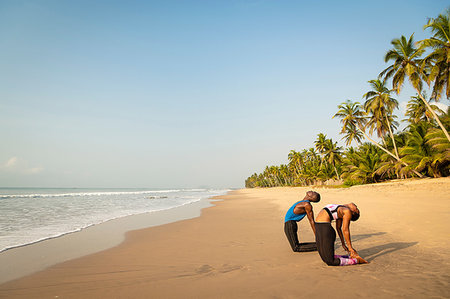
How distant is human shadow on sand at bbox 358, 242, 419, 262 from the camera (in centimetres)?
493

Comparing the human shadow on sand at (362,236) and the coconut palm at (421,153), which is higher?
the coconut palm at (421,153)

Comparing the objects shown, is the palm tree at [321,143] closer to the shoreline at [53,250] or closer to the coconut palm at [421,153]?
the coconut palm at [421,153]

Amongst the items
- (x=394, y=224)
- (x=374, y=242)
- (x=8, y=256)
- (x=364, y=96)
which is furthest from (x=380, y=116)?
(x=8, y=256)

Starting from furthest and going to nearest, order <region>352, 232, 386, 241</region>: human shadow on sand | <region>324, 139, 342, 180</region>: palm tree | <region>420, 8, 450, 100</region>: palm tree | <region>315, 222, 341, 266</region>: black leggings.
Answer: <region>324, 139, 342, 180</region>: palm tree → <region>420, 8, 450, 100</region>: palm tree → <region>352, 232, 386, 241</region>: human shadow on sand → <region>315, 222, 341, 266</region>: black leggings

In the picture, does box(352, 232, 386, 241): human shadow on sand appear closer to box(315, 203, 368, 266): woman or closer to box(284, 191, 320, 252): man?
box(284, 191, 320, 252): man

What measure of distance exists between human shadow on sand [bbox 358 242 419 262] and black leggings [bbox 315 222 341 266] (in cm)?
102

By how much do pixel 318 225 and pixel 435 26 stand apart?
75.2 ft

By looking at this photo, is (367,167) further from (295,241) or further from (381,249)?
(295,241)

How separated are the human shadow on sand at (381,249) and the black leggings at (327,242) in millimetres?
1019

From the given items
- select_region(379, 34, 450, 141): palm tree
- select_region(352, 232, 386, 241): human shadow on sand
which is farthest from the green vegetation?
select_region(352, 232, 386, 241): human shadow on sand

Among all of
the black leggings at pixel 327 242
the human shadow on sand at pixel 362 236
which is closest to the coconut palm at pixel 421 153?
the human shadow on sand at pixel 362 236

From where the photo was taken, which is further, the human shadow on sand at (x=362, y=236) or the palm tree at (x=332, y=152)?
the palm tree at (x=332, y=152)

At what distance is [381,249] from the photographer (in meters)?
5.36

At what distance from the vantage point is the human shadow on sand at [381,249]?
4.93m
